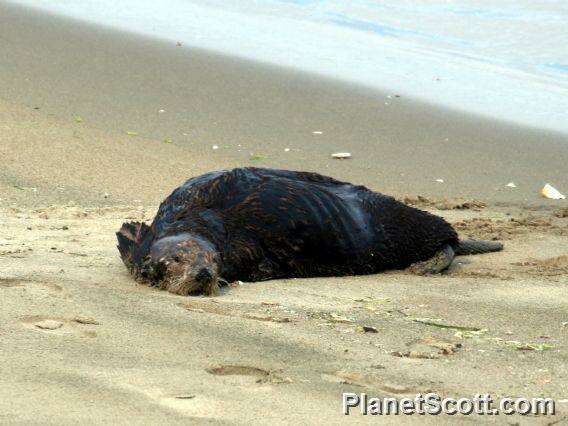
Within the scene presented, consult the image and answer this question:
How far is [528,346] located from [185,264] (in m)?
1.97

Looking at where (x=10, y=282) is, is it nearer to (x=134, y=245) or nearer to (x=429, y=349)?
(x=134, y=245)

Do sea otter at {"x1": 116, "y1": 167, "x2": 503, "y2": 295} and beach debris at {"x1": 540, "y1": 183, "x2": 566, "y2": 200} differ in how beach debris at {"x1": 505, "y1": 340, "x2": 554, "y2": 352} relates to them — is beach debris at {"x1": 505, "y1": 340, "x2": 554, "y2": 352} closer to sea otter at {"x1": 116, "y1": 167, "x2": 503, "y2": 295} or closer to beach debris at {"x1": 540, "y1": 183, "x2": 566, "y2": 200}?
sea otter at {"x1": 116, "y1": 167, "x2": 503, "y2": 295}

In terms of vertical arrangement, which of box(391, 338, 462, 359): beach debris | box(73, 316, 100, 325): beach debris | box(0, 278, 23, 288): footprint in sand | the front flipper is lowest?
the front flipper

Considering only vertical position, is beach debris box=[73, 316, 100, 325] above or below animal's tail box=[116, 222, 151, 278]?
above

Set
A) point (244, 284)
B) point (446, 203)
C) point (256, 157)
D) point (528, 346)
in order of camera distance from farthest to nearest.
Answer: point (256, 157)
point (446, 203)
point (244, 284)
point (528, 346)

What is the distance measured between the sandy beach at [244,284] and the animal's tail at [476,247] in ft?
0.39

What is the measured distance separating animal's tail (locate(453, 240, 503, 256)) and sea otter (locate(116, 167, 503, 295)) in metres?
0.15

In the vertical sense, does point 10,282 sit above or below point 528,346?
below

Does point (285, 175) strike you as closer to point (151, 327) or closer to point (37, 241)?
point (37, 241)

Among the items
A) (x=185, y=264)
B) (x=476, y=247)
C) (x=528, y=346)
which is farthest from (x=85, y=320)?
(x=476, y=247)

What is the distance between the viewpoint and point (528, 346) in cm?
496

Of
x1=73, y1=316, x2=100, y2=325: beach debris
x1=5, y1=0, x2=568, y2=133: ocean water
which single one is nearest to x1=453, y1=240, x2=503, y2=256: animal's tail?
x1=73, y1=316, x2=100, y2=325: beach debris

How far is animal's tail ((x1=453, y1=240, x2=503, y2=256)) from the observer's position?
7.78 m

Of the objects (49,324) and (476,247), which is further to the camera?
(476,247)
